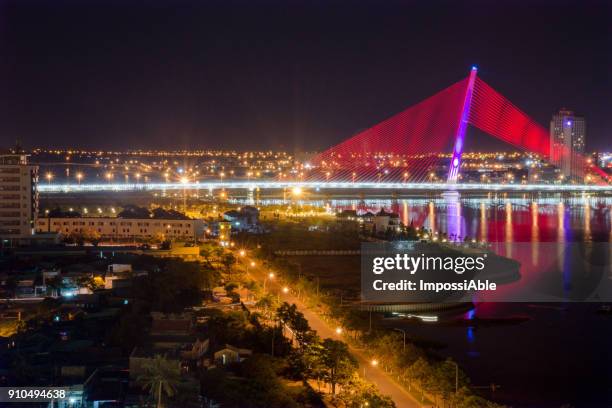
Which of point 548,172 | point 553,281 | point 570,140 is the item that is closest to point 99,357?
point 553,281

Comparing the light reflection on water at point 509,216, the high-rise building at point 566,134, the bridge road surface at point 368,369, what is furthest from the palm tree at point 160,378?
the high-rise building at point 566,134

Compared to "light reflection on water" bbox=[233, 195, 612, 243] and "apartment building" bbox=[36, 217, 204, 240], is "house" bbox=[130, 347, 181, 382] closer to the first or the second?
"apartment building" bbox=[36, 217, 204, 240]

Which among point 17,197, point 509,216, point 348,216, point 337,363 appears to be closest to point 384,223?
point 348,216

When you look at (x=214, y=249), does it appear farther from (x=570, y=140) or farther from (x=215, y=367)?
(x=570, y=140)

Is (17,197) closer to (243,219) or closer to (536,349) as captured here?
(243,219)

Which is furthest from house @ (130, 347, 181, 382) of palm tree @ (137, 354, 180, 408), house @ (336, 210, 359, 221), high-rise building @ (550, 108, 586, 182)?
high-rise building @ (550, 108, 586, 182)
